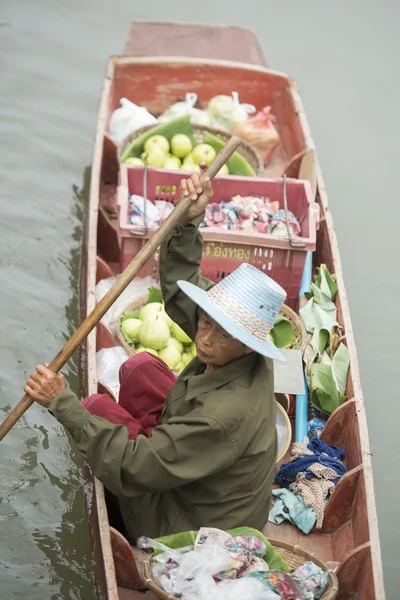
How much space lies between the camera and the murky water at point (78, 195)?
4.26 m

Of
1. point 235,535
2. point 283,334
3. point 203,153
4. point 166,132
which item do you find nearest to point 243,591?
point 235,535

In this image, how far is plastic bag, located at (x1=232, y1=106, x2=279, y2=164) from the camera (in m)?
6.06

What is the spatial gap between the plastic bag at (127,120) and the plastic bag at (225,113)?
1.41 feet

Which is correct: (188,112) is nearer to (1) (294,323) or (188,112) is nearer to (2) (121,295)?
Result: (2) (121,295)

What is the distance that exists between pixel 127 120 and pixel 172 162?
0.66 metres

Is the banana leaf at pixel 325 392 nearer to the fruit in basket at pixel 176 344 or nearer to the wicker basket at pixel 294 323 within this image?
the wicker basket at pixel 294 323

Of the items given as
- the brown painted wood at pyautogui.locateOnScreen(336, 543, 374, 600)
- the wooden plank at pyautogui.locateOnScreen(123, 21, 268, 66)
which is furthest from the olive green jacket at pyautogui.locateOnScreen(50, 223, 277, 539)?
the wooden plank at pyautogui.locateOnScreen(123, 21, 268, 66)

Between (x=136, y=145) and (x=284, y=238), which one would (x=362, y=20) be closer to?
(x=136, y=145)

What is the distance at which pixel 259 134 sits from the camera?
605 cm

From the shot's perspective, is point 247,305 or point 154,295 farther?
point 154,295

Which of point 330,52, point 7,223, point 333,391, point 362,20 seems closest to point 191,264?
point 333,391

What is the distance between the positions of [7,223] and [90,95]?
205 centimetres

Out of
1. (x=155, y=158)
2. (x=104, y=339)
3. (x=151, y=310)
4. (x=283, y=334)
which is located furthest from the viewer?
(x=155, y=158)

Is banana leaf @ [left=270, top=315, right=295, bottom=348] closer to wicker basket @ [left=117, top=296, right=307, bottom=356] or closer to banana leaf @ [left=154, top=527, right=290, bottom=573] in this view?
wicker basket @ [left=117, top=296, right=307, bottom=356]
